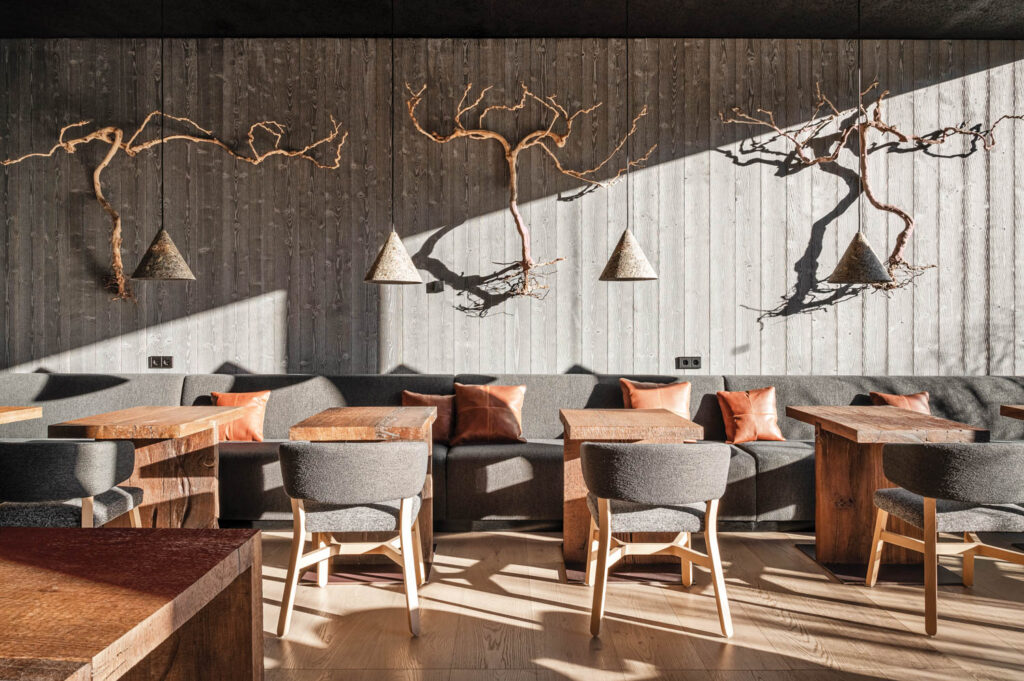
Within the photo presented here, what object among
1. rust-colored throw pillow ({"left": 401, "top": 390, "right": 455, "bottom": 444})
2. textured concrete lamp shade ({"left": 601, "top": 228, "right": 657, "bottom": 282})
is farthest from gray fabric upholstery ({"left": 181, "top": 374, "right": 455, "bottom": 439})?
textured concrete lamp shade ({"left": 601, "top": 228, "right": 657, "bottom": 282})

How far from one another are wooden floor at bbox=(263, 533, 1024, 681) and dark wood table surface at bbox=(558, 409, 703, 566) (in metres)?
0.18

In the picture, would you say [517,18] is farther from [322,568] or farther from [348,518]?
[322,568]

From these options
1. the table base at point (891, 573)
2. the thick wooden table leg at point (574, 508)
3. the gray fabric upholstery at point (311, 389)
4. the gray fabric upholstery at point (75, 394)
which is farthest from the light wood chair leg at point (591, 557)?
the gray fabric upholstery at point (75, 394)

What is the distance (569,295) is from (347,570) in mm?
2431

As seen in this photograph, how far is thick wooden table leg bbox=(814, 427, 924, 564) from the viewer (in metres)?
3.17

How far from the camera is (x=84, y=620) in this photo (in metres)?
0.81

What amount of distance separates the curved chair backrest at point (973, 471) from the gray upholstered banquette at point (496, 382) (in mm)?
1419

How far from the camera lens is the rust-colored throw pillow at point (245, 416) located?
403 cm

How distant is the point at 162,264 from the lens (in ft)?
11.5

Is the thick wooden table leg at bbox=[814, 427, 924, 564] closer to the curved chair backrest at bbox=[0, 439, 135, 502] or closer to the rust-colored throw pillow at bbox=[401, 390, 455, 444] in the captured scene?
the rust-colored throw pillow at bbox=[401, 390, 455, 444]

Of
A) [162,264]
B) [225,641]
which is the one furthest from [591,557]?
[162,264]

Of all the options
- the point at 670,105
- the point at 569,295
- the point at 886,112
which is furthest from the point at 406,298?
the point at 886,112

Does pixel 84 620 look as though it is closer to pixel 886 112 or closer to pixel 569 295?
pixel 569 295

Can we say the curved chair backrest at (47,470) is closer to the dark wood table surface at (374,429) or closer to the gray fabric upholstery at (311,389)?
the dark wood table surface at (374,429)
